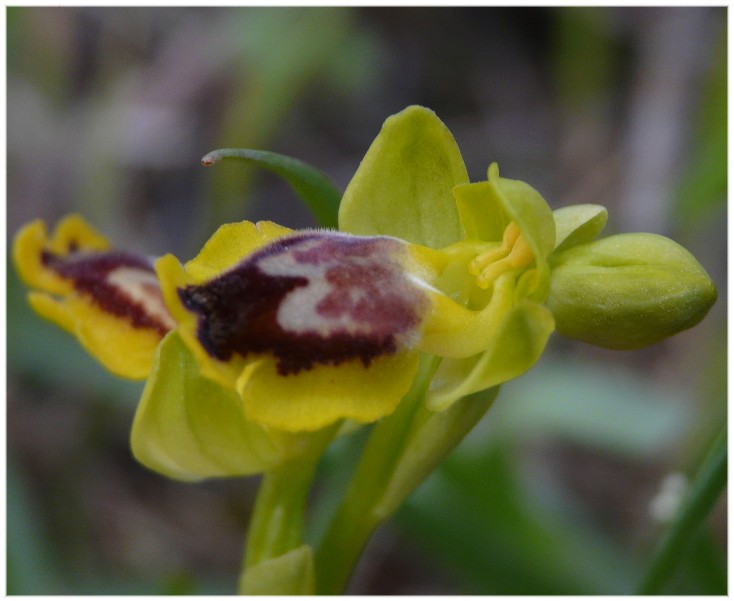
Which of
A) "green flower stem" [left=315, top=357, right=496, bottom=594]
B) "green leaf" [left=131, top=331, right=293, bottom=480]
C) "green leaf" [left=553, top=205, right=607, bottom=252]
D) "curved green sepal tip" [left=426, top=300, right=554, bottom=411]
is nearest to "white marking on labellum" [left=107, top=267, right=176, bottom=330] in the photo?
"green leaf" [left=131, top=331, right=293, bottom=480]

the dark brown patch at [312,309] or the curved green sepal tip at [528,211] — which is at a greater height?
the curved green sepal tip at [528,211]

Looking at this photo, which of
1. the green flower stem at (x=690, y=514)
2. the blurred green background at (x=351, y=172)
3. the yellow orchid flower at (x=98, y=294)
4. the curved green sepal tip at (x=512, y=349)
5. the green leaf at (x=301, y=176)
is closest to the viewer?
the curved green sepal tip at (x=512, y=349)

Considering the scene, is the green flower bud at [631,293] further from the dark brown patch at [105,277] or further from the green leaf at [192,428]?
the dark brown patch at [105,277]

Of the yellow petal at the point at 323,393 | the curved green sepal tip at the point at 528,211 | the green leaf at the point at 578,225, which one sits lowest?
the yellow petal at the point at 323,393

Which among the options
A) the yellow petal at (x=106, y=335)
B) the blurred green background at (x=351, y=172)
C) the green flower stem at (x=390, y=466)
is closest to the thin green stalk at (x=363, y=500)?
the green flower stem at (x=390, y=466)

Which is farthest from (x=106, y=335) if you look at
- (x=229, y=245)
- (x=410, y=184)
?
(x=410, y=184)

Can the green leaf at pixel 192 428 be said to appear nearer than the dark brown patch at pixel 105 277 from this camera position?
Yes

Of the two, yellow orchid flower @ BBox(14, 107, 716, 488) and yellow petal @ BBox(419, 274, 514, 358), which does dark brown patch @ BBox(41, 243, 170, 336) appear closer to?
yellow orchid flower @ BBox(14, 107, 716, 488)
